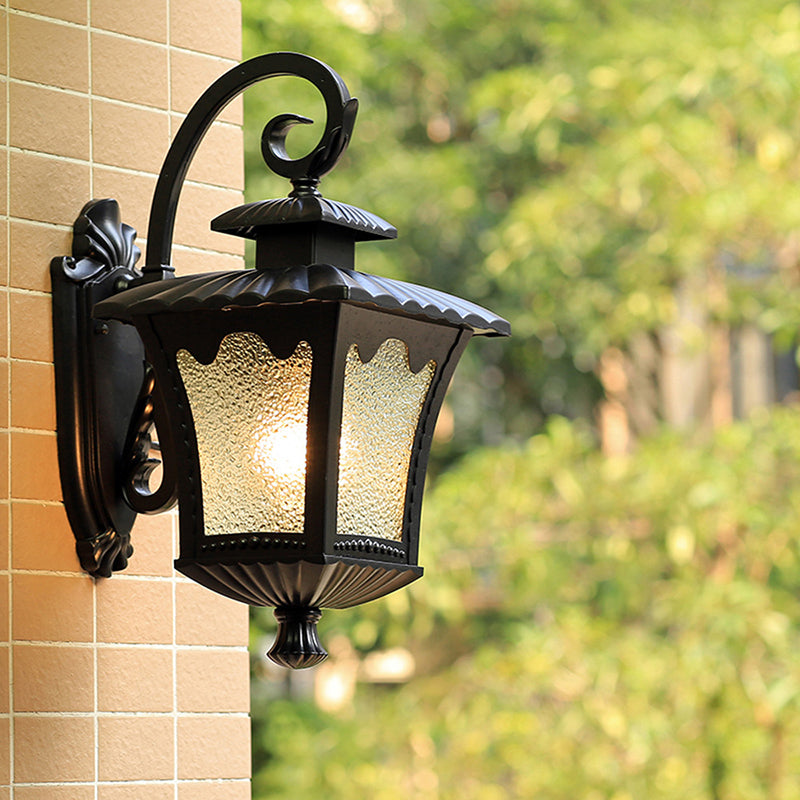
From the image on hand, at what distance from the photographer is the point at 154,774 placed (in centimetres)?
157

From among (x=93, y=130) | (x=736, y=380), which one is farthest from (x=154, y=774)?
(x=736, y=380)

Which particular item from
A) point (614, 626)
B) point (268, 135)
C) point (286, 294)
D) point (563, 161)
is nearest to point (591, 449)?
point (614, 626)

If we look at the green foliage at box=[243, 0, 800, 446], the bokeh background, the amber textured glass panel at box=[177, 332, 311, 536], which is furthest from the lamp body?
the green foliage at box=[243, 0, 800, 446]

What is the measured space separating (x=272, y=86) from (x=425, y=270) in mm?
1468

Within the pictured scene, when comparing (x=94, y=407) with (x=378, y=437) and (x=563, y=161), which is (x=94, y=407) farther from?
(x=563, y=161)

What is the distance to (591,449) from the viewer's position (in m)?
5.34

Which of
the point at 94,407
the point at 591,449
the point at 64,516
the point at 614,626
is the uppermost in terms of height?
the point at 94,407

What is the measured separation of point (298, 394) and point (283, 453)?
0.05m

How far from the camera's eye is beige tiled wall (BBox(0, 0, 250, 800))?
146 centimetres

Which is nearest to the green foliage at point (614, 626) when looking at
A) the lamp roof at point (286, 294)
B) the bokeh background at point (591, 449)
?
the bokeh background at point (591, 449)

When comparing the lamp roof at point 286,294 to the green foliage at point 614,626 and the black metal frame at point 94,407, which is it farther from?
the green foliage at point 614,626

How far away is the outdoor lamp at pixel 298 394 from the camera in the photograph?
123cm

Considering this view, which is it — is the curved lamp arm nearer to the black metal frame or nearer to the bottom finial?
the black metal frame

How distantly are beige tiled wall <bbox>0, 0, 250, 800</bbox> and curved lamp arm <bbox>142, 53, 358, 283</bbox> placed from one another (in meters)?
0.15
